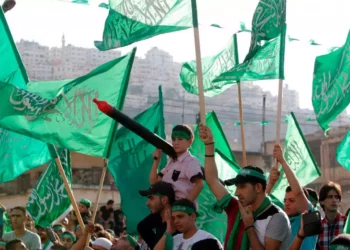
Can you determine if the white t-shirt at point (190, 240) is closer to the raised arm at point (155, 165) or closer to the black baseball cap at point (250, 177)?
the black baseball cap at point (250, 177)

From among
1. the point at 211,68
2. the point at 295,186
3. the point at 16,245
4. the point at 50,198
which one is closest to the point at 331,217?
the point at 295,186

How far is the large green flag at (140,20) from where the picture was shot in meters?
9.29

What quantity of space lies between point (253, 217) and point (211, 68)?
630 cm

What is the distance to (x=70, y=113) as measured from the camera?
30.4 ft

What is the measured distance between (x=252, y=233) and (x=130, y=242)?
1817 millimetres

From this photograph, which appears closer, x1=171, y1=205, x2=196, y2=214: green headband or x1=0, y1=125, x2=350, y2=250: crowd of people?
x1=0, y1=125, x2=350, y2=250: crowd of people

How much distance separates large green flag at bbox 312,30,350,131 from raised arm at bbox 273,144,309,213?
2050mm

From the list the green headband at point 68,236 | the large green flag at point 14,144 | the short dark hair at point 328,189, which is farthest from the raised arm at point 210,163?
the green headband at point 68,236

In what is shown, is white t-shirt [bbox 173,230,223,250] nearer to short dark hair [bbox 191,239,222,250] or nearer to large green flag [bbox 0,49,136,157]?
short dark hair [bbox 191,239,222,250]

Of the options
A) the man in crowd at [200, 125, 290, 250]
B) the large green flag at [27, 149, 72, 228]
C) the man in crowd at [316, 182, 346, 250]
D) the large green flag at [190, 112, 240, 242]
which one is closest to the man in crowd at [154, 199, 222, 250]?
the man in crowd at [200, 125, 290, 250]

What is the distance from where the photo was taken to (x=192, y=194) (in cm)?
814

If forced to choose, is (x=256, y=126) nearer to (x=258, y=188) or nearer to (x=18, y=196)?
(x=18, y=196)

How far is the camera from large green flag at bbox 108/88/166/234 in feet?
34.6

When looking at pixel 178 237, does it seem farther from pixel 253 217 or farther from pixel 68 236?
pixel 68 236
